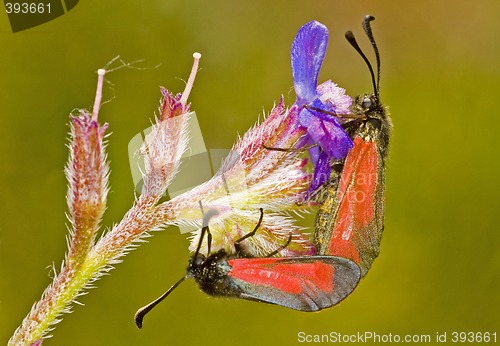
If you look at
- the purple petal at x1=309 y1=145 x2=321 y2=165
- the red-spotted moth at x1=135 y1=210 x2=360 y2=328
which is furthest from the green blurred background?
the red-spotted moth at x1=135 y1=210 x2=360 y2=328

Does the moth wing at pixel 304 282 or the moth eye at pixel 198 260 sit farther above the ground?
the moth eye at pixel 198 260

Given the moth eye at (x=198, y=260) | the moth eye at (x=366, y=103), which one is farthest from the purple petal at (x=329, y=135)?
the moth eye at (x=198, y=260)

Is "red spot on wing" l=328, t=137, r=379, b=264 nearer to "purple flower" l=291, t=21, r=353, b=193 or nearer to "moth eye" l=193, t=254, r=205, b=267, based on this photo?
"purple flower" l=291, t=21, r=353, b=193

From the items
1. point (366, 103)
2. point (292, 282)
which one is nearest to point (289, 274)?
point (292, 282)

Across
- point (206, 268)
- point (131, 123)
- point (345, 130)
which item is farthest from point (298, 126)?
point (131, 123)

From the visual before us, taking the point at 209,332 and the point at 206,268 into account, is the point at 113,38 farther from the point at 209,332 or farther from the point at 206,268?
the point at 206,268

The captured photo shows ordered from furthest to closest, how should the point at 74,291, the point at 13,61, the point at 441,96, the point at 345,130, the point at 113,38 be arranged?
the point at 441,96
the point at 113,38
the point at 13,61
the point at 345,130
the point at 74,291

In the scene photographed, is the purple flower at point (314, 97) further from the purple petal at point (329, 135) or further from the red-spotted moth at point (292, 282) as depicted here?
the red-spotted moth at point (292, 282)

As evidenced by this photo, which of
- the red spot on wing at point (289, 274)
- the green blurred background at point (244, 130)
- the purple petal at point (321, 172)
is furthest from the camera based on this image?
the green blurred background at point (244, 130)

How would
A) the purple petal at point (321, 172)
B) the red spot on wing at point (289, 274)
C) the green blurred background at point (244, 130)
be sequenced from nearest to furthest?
the red spot on wing at point (289, 274)
the purple petal at point (321, 172)
the green blurred background at point (244, 130)
